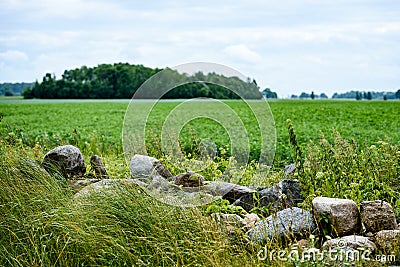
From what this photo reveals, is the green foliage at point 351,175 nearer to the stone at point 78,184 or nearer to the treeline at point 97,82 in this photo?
the stone at point 78,184

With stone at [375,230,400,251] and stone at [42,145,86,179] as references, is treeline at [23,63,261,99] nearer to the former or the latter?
stone at [42,145,86,179]

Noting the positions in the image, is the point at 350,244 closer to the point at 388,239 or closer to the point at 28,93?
the point at 388,239

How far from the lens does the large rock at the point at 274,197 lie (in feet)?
17.7

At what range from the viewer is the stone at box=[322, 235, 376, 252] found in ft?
13.1

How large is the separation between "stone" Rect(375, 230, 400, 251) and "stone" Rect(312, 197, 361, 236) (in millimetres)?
267

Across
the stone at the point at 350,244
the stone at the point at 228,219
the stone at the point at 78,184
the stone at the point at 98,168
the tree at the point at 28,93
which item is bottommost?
the stone at the point at 350,244

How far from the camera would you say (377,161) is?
604 cm

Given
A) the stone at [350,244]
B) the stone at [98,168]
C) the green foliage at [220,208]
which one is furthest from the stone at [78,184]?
the stone at [350,244]

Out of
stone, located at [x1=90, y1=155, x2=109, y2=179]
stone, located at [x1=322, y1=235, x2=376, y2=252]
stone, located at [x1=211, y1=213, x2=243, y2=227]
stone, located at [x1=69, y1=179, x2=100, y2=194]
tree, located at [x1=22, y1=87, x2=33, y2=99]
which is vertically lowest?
stone, located at [x1=322, y1=235, x2=376, y2=252]

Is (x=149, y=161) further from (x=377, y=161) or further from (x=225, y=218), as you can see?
(x=377, y=161)

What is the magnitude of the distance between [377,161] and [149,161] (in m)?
2.84

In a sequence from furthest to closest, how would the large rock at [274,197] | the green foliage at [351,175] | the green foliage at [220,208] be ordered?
the large rock at [274,197]
the green foliage at [351,175]
the green foliage at [220,208]

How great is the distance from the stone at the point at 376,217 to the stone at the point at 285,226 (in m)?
0.48

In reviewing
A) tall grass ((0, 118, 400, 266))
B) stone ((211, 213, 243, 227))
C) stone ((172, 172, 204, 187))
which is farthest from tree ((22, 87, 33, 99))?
stone ((211, 213, 243, 227))
